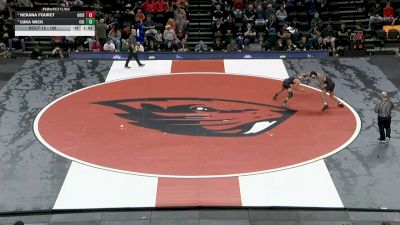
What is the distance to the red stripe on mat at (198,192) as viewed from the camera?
13367 mm

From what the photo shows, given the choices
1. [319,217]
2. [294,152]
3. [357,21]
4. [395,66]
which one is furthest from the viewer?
[357,21]

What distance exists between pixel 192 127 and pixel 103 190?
4035 mm

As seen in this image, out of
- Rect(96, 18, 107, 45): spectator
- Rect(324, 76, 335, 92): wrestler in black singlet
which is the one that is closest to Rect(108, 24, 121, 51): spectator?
Rect(96, 18, 107, 45): spectator

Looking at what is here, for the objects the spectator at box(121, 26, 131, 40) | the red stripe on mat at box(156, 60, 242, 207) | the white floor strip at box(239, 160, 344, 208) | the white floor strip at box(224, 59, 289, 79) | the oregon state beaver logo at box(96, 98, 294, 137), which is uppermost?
the spectator at box(121, 26, 131, 40)

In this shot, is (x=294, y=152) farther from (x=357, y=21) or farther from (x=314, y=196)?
(x=357, y=21)

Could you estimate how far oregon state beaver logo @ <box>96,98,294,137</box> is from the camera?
675 inches

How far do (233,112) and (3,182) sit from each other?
663cm

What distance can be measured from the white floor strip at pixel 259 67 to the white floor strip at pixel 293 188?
7.10 m

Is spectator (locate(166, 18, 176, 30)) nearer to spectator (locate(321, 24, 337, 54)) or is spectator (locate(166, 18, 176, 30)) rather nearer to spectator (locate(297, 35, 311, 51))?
spectator (locate(297, 35, 311, 51))

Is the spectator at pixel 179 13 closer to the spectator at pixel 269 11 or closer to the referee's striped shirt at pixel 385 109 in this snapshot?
the spectator at pixel 269 11

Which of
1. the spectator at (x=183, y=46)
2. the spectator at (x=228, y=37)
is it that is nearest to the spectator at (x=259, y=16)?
the spectator at (x=228, y=37)

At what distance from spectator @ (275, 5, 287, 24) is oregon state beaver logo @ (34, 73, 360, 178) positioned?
5435 millimetres

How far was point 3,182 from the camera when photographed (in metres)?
14.3

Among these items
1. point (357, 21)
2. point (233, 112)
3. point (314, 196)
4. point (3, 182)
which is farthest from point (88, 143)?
point (357, 21)
